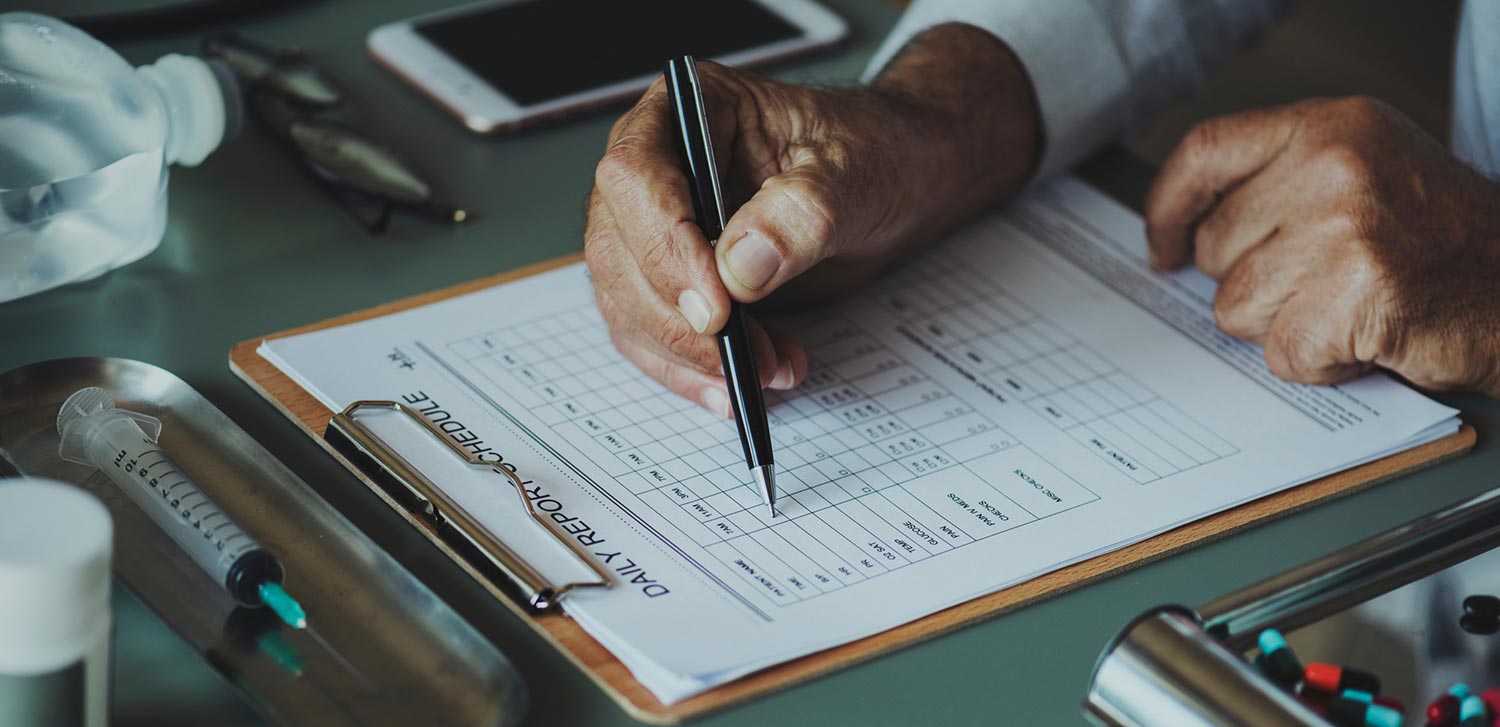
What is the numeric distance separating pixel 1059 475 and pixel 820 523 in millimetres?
131

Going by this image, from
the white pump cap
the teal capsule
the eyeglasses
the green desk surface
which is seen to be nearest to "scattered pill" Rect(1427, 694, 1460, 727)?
the teal capsule

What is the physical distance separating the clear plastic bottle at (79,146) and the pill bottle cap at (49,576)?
374mm

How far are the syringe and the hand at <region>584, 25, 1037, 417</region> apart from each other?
0.76 ft

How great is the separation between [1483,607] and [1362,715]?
0.39 ft

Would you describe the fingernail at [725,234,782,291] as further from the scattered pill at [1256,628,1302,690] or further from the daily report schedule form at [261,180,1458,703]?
the scattered pill at [1256,628,1302,690]

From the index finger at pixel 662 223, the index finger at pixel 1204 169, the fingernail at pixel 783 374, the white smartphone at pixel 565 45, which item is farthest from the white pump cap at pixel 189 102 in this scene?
the index finger at pixel 1204 169

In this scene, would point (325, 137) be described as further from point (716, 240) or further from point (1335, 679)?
point (1335, 679)

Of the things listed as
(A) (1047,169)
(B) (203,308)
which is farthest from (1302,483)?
(B) (203,308)

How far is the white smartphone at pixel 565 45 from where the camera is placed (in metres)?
0.97

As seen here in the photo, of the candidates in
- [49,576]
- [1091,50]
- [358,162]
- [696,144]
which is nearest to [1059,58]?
[1091,50]

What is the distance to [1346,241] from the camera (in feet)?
2.55

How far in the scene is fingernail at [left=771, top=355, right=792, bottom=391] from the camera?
711 mm

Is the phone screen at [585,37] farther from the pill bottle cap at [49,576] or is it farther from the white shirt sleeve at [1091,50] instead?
the pill bottle cap at [49,576]

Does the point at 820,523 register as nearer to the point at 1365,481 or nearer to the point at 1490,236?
the point at 1365,481
